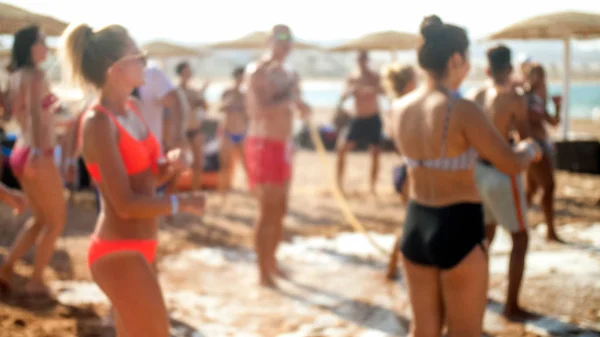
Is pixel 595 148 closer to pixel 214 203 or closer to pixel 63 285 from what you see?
pixel 214 203

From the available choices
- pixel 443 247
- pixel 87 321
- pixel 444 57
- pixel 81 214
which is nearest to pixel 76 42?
pixel 444 57

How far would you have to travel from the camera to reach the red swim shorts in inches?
200

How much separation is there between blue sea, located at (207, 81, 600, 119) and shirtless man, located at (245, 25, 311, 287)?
1461 inches

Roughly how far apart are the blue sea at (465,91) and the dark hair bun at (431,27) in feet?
129

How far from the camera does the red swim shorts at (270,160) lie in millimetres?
5086

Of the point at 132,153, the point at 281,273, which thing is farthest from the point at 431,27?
the point at 281,273

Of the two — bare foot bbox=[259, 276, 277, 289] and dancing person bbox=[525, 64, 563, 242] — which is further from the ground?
dancing person bbox=[525, 64, 563, 242]

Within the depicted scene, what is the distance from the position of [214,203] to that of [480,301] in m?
6.77

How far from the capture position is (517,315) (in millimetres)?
4387

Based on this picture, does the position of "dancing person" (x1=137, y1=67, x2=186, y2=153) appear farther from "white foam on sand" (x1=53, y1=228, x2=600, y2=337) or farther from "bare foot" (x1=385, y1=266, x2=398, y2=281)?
"bare foot" (x1=385, y1=266, x2=398, y2=281)

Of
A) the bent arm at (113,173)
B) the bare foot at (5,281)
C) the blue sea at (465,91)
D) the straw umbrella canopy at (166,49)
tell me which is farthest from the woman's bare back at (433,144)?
the blue sea at (465,91)

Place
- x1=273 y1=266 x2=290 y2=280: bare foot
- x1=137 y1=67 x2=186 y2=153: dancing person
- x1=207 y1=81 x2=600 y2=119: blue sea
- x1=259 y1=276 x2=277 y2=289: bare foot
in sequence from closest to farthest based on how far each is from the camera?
x1=137 y1=67 x2=186 y2=153: dancing person < x1=259 y1=276 x2=277 y2=289: bare foot < x1=273 y1=266 x2=290 y2=280: bare foot < x1=207 y1=81 x2=600 y2=119: blue sea

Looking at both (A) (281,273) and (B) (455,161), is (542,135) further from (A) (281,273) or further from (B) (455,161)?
(B) (455,161)

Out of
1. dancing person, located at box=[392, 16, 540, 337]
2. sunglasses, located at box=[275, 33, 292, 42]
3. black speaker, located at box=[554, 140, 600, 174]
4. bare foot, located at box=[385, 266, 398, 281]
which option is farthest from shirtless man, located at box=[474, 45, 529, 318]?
black speaker, located at box=[554, 140, 600, 174]
